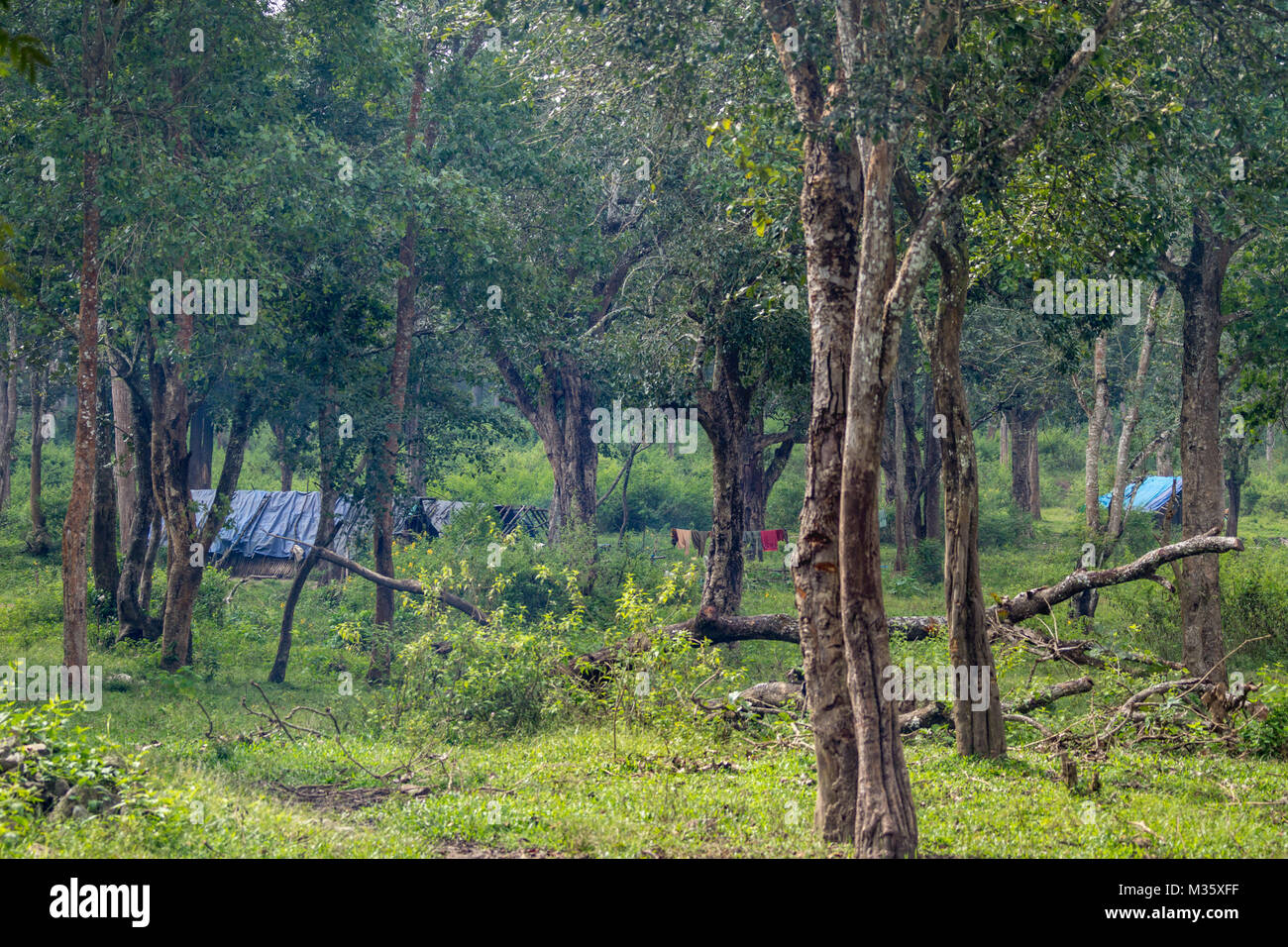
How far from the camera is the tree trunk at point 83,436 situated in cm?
1209

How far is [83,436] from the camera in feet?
40.6

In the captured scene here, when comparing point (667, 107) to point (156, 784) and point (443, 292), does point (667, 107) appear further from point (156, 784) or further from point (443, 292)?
point (443, 292)

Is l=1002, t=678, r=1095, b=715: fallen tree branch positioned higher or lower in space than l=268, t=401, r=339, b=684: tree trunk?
lower

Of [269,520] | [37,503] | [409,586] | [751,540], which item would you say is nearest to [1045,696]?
[409,586]

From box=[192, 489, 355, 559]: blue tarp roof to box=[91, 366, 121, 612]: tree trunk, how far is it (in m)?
8.73

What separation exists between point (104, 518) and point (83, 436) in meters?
6.07

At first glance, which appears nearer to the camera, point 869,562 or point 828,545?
point 869,562

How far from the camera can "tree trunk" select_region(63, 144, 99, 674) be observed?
476 inches

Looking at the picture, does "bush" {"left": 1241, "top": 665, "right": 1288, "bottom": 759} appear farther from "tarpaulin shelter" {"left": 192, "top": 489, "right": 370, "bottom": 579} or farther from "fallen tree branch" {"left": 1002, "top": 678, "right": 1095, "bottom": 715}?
"tarpaulin shelter" {"left": 192, "top": 489, "right": 370, "bottom": 579}

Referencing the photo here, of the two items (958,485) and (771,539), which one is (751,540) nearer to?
(771,539)
